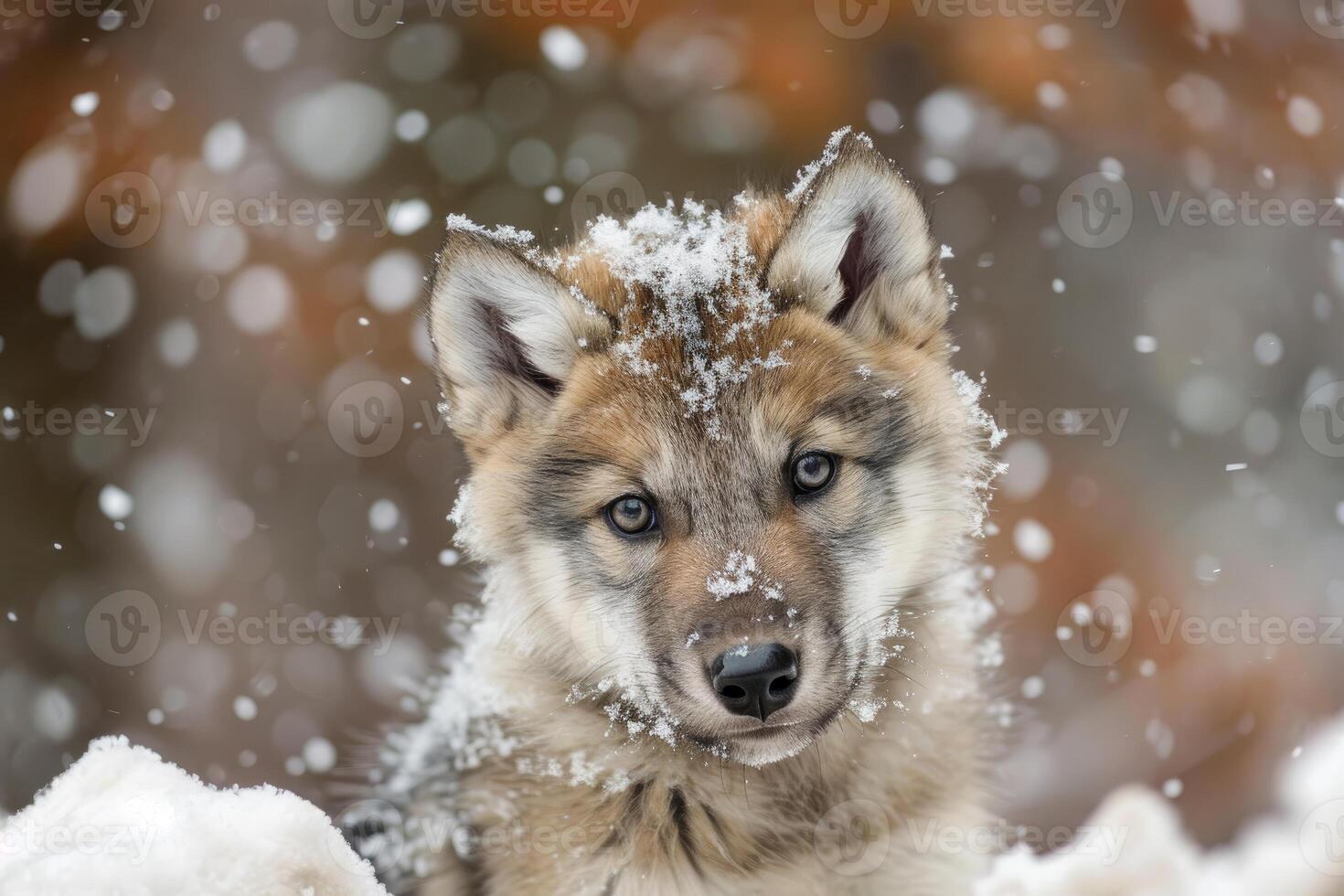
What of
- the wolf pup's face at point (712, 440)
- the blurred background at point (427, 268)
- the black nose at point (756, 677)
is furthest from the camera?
the blurred background at point (427, 268)

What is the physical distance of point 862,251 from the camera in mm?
1076

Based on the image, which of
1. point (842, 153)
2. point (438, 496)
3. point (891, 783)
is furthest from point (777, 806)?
point (842, 153)

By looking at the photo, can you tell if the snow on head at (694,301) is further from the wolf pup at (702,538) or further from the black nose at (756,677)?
the black nose at (756,677)

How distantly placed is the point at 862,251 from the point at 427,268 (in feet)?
1.68

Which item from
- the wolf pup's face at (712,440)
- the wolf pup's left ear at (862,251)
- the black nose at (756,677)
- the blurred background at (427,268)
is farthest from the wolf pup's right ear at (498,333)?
the black nose at (756,677)

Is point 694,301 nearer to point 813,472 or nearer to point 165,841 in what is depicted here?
point 813,472

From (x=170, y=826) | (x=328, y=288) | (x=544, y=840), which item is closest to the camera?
(x=170, y=826)

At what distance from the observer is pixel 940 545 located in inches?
43.4

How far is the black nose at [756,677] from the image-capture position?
2.81 feet

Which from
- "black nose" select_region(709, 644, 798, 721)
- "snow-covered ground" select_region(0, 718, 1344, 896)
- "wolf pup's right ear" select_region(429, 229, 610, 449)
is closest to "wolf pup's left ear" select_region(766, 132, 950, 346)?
"wolf pup's right ear" select_region(429, 229, 610, 449)

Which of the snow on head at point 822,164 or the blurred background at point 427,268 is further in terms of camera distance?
the blurred background at point 427,268

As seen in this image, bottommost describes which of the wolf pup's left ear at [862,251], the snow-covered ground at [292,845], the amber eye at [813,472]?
the snow-covered ground at [292,845]

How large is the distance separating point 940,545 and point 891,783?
293 millimetres

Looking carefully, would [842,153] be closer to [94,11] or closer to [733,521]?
[733,521]
